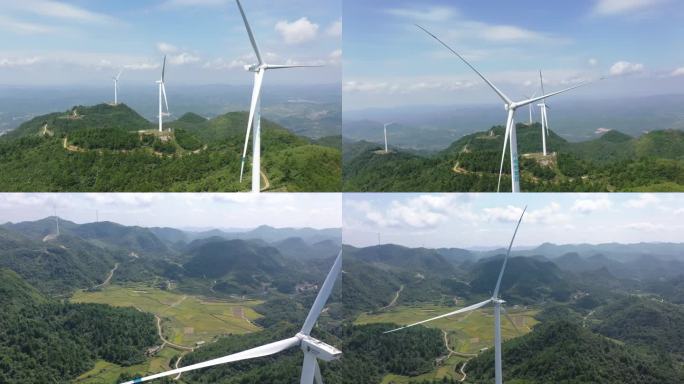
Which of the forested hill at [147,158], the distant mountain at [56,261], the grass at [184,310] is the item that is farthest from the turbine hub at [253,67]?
the distant mountain at [56,261]

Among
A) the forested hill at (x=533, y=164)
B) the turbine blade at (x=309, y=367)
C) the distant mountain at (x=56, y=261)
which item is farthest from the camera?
the forested hill at (x=533, y=164)

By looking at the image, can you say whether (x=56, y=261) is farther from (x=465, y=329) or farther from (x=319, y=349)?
(x=319, y=349)

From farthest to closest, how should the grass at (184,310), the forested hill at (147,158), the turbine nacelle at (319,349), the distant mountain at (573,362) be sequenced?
1. the forested hill at (147,158)
2. the grass at (184,310)
3. the distant mountain at (573,362)
4. the turbine nacelle at (319,349)

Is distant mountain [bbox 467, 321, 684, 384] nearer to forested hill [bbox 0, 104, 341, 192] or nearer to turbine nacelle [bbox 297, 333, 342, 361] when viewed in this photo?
forested hill [bbox 0, 104, 341, 192]

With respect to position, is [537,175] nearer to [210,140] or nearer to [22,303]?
[210,140]

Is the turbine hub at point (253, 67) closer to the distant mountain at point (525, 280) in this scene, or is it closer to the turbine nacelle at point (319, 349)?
the turbine nacelle at point (319, 349)

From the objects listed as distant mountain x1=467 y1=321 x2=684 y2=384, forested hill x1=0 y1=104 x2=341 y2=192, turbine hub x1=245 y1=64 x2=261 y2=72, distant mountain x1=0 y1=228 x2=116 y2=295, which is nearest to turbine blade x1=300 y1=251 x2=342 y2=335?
turbine hub x1=245 y1=64 x2=261 y2=72
